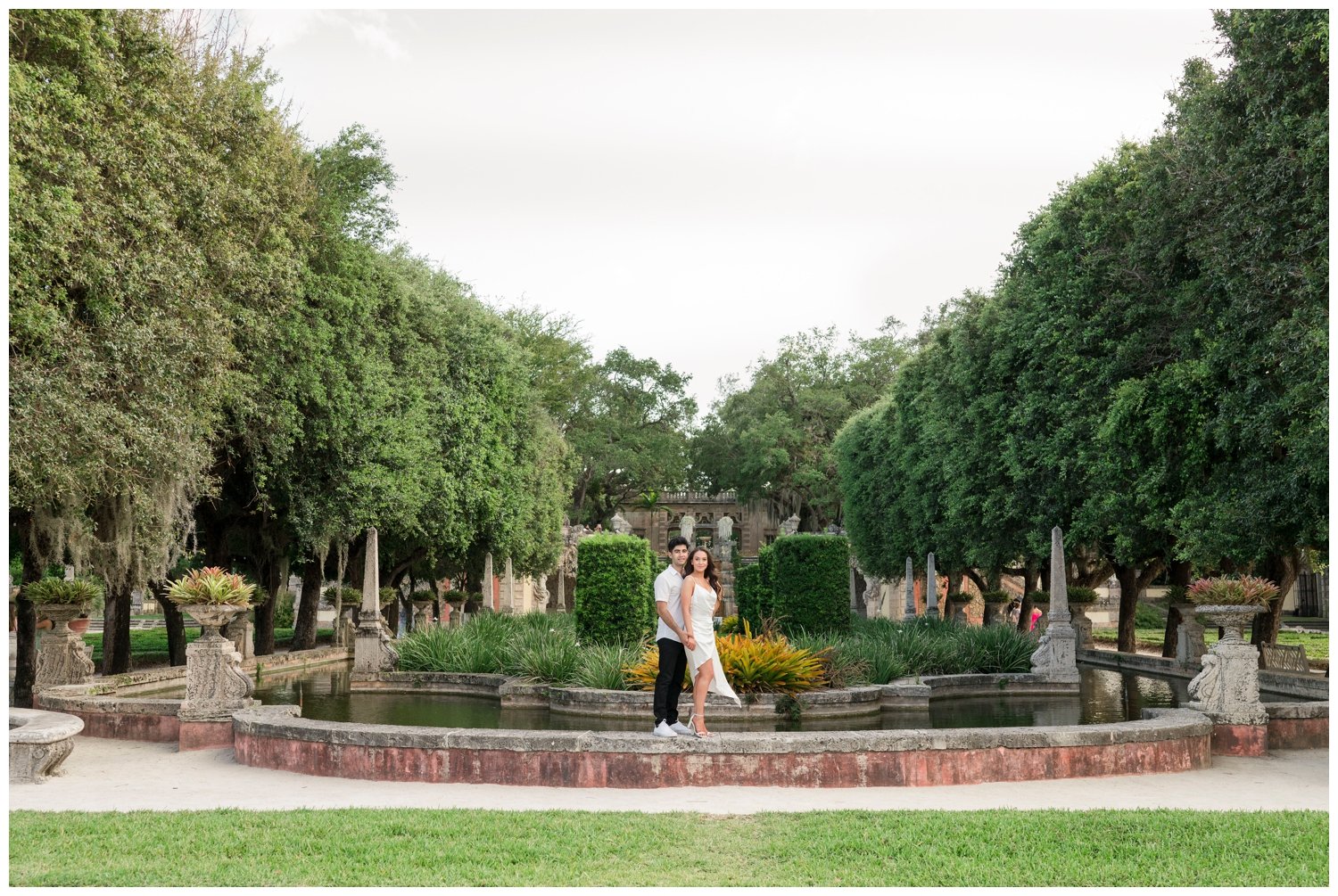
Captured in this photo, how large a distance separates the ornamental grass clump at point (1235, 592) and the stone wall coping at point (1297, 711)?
3.47ft

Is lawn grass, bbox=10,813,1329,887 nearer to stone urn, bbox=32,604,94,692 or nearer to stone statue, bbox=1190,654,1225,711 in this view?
stone statue, bbox=1190,654,1225,711

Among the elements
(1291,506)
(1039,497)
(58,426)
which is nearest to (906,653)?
(1291,506)

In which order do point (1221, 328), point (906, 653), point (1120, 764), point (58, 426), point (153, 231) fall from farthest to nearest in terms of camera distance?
point (906, 653)
point (1221, 328)
point (153, 231)
point (58, 426)
point (1120, 764)

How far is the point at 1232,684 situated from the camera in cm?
1122

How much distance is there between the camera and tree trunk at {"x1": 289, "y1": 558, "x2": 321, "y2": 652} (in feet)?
88.4

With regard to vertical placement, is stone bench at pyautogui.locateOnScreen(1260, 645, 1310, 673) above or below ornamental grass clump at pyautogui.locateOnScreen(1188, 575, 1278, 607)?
below

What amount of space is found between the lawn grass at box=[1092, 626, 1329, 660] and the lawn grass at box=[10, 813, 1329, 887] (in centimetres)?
2167

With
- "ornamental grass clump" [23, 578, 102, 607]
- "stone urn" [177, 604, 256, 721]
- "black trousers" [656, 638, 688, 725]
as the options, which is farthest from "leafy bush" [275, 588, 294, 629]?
"black trousers" [656, 638, 688, 725]

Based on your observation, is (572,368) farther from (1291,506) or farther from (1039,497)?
(1291,506)

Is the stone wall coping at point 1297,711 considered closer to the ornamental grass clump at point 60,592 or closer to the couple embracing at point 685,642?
the couple embracing at point 685,642

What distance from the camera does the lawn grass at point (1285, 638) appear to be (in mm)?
29766

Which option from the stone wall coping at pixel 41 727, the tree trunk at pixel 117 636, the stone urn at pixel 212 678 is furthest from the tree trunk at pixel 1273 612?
the tree trunk at pixel 117 636

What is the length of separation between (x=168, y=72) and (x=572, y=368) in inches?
1546

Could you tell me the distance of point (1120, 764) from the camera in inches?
385
